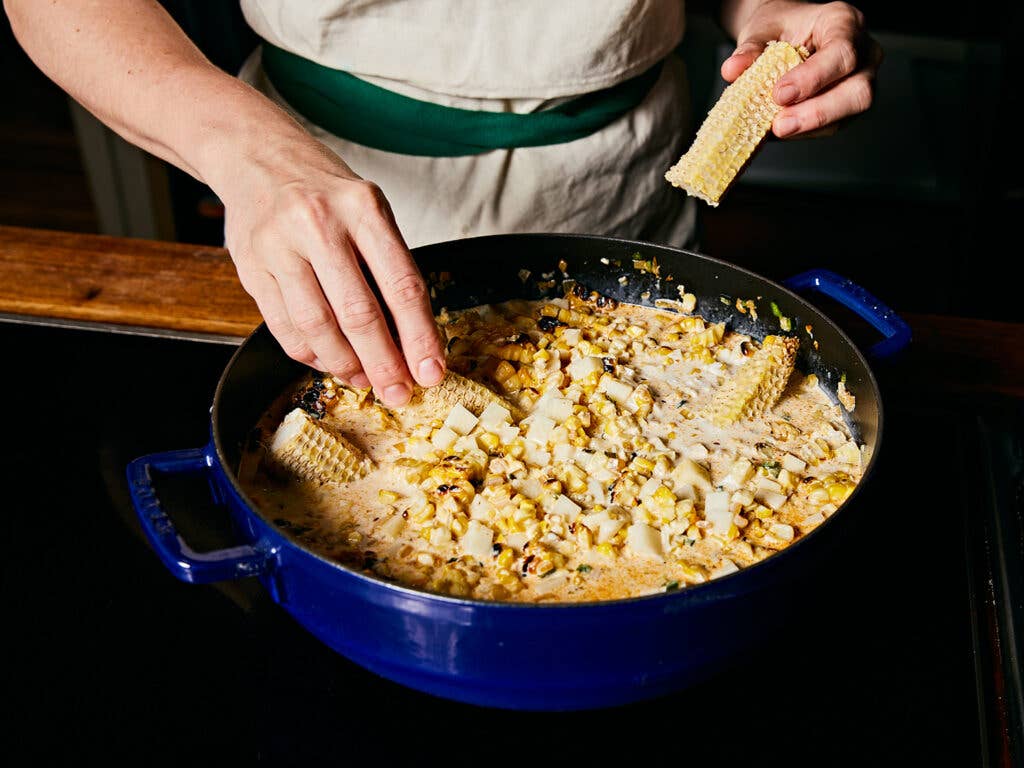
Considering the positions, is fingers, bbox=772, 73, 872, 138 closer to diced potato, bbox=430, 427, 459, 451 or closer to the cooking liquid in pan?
the cooking liquid in pan

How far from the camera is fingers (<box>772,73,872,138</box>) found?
52.4 inches

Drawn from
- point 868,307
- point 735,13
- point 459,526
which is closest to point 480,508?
point 459,526

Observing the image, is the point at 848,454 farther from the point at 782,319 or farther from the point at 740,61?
the point at 740,61

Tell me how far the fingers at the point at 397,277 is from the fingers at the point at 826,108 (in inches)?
23.4

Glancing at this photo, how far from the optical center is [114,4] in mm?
1343

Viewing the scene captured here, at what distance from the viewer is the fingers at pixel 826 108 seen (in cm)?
133

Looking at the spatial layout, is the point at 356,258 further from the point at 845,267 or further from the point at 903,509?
the point at 845,267

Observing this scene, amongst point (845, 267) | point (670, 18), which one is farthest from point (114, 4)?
point (845, 267)

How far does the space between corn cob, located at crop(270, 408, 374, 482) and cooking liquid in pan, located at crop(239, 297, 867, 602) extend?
1 cm

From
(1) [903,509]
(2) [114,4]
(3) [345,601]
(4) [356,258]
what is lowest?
(1) [903,509]

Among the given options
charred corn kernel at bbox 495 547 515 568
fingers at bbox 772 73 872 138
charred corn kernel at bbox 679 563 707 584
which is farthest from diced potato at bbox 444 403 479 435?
fingers at bbox 772 73 872 138

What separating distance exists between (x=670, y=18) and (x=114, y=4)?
34.4 inches

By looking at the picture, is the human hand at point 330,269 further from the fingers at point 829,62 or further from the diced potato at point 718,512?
the fingers at point 829,62

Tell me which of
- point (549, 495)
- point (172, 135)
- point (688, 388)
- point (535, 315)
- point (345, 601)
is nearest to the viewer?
point (345, 601)
